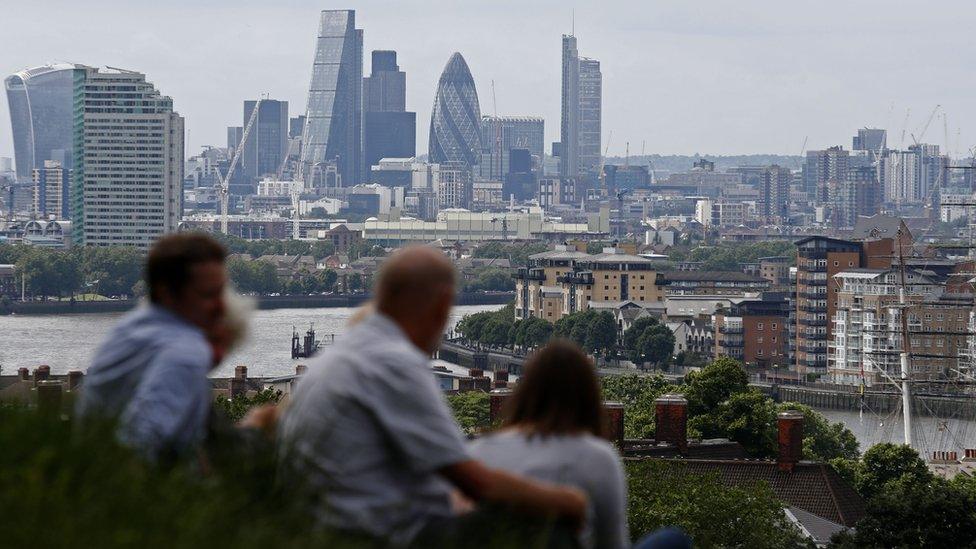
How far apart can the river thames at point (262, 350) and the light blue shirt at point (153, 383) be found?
17.6 metres

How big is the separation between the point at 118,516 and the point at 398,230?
104 metres

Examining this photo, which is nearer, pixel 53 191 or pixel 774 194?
pixel 53 191

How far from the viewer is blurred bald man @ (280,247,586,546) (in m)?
2.36

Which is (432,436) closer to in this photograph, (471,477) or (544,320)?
(471,477)

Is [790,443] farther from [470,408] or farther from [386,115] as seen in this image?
[386,115]

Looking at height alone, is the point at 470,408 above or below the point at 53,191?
below

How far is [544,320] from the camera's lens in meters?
54.8

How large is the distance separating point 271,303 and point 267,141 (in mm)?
93078

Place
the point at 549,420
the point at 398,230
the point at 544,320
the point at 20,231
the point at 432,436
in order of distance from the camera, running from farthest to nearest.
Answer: the point at 398,230, the point at 20,231, the point at 544,320, the point at 549,420, the point at 432,436

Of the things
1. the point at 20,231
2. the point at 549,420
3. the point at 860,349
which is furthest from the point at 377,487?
the point at 20,231

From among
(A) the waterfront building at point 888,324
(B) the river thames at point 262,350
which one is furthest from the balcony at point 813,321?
(B) the river thames at point 262,350

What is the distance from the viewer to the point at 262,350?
48.2 meters

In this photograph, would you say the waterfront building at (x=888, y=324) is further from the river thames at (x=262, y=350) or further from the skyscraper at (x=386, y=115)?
the skyscraper at (x=386, y=115)

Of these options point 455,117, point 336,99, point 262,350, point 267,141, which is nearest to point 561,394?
point 262,350
